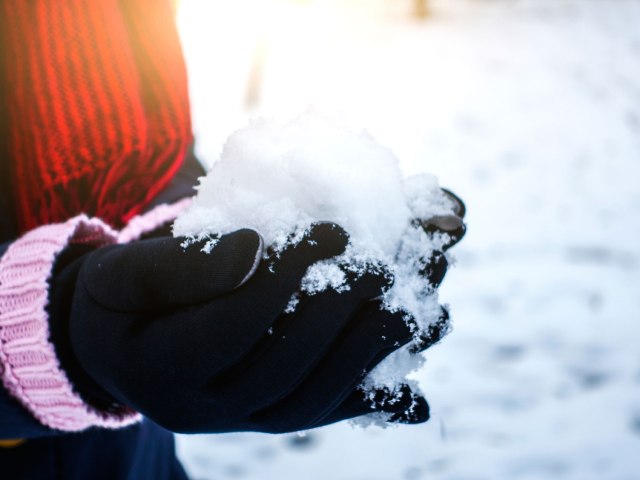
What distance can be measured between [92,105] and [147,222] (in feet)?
1.23

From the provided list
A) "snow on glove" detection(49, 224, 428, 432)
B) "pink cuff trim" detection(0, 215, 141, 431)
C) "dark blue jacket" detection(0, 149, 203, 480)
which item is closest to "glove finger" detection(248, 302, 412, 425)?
"snow on glove" detection(49, 224, 428, 432)

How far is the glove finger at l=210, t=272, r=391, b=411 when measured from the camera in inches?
26.8

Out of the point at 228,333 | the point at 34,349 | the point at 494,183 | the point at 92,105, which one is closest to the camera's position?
the point at 228,333

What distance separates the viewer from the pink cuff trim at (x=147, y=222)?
1.11 meters

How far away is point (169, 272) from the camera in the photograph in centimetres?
69

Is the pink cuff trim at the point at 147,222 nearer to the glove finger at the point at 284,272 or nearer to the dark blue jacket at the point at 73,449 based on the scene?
the dark blue jacket at the point at 73,449

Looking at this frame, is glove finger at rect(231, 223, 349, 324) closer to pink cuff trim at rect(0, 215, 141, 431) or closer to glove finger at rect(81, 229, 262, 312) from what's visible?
glove finger at rect(81, 229, 262, 312)

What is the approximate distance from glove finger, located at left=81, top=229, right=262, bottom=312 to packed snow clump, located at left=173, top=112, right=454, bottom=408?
0.11 ft

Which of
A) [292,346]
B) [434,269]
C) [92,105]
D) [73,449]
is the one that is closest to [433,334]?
[434,269]

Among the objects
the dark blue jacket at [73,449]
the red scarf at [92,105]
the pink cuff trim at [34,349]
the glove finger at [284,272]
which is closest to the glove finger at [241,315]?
the glove finger at [284,272]

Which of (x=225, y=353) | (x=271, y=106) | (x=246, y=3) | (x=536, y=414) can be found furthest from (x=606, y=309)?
(x=246, y=3)

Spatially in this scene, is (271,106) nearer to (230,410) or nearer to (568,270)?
(568,270)

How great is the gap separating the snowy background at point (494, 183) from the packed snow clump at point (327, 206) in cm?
45

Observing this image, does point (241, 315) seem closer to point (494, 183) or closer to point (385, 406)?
point (385, 406)
